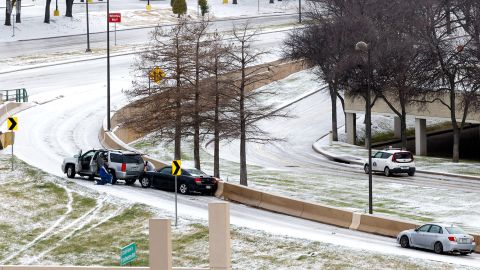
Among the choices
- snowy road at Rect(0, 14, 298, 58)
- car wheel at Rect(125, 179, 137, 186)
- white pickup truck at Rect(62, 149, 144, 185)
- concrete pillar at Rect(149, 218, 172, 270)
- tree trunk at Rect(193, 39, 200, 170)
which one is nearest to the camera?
concrete pillar at Rect(149, 218, 172, 270)

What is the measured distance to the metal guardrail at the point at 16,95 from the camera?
8100cm

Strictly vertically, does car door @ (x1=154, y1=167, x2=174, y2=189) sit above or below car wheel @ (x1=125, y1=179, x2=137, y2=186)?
above

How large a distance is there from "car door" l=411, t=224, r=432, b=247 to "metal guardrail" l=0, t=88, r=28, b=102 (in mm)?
45568

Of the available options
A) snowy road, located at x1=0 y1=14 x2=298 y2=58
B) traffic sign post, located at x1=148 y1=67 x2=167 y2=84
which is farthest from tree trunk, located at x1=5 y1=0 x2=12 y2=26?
traffic sign post, located at x1=148 y1=67 x2=167 y2=84

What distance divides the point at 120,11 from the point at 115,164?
8599 cm

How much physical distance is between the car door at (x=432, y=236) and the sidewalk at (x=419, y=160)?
22.0 m

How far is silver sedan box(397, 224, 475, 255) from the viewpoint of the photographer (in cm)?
3803

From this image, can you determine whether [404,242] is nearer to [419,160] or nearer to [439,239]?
[439,239]

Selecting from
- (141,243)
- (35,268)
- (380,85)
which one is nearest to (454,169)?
(380,85)

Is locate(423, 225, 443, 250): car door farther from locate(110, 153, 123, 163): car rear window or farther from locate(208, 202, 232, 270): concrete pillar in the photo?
locate(110, 153, 123, 163): car rear window

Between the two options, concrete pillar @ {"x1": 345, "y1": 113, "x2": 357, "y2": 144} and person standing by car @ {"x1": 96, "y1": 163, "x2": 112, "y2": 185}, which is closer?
person standing by car @ {"x1": 96, "y1": 163, "x2": 112, "y2": 185}

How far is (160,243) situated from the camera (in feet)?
83.4

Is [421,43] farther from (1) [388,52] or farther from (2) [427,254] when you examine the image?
(2) [427,254]

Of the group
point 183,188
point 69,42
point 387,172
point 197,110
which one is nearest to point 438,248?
point 183,188
